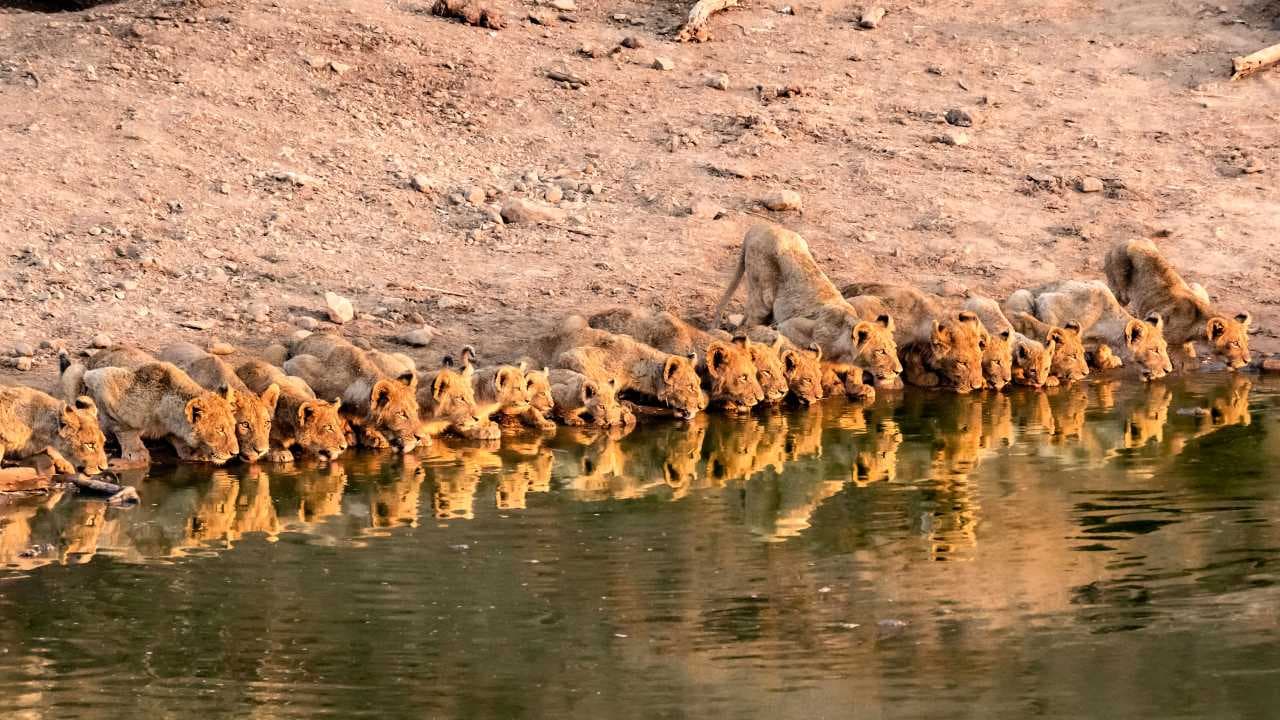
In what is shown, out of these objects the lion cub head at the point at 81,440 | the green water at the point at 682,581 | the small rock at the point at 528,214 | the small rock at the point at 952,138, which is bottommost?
the green water at the point at 682,581

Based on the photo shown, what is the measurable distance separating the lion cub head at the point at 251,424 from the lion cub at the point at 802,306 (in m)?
5.26

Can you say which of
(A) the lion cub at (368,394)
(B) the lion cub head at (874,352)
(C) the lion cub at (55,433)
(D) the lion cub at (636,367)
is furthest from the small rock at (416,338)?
(C) the lion cub at (55,433)

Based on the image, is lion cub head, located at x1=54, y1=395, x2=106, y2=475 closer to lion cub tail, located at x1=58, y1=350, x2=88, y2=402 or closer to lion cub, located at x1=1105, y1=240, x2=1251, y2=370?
lion cub tail, located at x1=58, y1=350, x2=88, y2=402

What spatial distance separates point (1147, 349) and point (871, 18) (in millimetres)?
9360

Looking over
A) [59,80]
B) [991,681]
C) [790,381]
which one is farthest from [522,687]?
[59,80]

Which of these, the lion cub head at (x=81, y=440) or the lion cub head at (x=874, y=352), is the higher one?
Result: the lion cub head at (x=874, y=352)

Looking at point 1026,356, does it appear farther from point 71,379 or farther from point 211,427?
point 71,379

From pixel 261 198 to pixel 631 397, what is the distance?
5.41 meters

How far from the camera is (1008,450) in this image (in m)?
16.2

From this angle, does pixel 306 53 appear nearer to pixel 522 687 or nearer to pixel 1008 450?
pixel 1008 450

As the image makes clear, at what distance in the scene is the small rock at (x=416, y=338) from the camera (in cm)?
1848

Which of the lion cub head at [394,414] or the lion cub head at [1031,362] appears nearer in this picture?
the lion cub head at [394,414]

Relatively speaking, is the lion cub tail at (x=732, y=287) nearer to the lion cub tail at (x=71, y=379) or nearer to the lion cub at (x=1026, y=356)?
the lion cub at (x=1026, y=356)

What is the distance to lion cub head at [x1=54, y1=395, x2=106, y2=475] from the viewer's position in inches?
584
